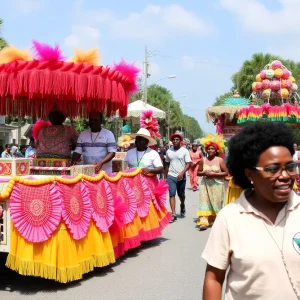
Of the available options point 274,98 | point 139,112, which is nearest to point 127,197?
point 139,112

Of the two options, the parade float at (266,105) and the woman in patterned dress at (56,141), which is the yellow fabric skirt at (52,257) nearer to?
the woman in patterned dress at (56,141)

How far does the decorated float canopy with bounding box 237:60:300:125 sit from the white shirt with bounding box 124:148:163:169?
8106 mm

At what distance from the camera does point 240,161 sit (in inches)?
98.3

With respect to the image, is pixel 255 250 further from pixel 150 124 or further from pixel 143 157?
pixel 150 124

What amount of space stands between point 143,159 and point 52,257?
9.72 ft

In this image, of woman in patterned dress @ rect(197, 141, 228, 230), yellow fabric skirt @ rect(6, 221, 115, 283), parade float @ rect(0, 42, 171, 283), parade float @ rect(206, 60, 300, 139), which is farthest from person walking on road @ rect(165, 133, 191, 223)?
parade float @ rect(206, 60, 300, 139)

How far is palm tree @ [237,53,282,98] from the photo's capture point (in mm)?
37094

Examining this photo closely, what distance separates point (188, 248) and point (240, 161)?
4.96m

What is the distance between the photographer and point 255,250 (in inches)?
85.6

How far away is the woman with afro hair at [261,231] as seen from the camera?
2164 millimetres

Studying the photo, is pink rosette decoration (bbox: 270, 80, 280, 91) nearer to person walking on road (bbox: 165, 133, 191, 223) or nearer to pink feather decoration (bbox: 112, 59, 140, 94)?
person walking on road (bbox: 165, 133, 191, 223)

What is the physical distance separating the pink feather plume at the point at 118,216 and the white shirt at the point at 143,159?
1.44 metres

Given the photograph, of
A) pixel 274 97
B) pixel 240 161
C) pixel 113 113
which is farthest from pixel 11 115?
pixel 274 97

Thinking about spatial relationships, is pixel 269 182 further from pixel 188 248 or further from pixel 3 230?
pixel 188 248
